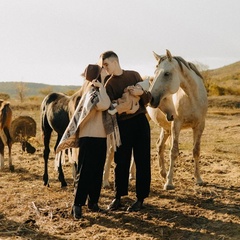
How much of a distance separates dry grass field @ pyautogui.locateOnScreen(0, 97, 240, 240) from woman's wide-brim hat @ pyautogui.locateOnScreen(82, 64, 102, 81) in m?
1.83

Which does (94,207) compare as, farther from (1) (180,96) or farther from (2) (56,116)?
(1) (180,96)

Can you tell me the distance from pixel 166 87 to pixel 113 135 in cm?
154

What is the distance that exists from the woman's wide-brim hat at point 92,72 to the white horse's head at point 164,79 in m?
1.21

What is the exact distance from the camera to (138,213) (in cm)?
500

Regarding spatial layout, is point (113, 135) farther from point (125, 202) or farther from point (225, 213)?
point (225, 213)

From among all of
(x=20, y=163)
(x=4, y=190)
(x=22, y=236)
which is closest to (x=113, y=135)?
(x=22, y=236)

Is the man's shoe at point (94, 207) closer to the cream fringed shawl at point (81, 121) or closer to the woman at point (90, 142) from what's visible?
the woman at point (90, 142)

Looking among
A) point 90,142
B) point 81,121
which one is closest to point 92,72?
point 81,121

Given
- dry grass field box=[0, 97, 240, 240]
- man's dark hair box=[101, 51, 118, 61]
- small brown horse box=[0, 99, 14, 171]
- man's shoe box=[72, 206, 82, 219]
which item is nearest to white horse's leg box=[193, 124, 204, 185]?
dry grass field box=[0, 97, 240, 240]

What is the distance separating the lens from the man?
4805 mm

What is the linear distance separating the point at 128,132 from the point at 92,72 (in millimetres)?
944

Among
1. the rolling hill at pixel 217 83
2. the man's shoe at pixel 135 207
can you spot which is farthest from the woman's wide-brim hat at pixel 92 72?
the rolling hill at pixel 217 83

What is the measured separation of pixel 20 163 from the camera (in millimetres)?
9094

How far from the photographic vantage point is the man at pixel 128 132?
15.8 feet
